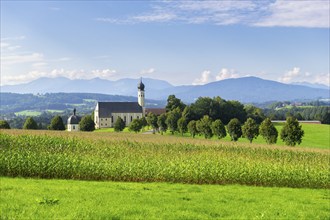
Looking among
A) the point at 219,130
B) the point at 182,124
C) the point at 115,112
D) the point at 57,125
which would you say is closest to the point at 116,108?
the point at 115,112

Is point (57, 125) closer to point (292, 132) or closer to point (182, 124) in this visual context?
point (182, 124)

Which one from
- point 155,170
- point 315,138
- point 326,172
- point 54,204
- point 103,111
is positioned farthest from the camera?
point 103,111

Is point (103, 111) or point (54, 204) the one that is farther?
point (103, 111)

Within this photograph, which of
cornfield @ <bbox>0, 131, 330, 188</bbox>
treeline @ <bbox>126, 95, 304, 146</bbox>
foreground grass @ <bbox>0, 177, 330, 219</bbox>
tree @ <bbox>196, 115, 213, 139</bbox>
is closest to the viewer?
foreground grass @ <bbox>0, 177, 330, 219</bbox>

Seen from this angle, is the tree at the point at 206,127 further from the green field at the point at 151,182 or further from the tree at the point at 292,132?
the green field at the point at 151,182

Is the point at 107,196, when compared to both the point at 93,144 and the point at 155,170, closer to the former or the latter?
the point at 155,170

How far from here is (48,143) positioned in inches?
1347

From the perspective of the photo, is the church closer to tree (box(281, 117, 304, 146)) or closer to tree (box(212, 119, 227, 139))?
tree (box(212, 119, 227, 139))

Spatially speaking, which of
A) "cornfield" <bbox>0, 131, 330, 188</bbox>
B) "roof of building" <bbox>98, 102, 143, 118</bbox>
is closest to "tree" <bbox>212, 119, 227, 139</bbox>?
Result: "cornfield" <bbox>0, 131, 330, 188</bbox>

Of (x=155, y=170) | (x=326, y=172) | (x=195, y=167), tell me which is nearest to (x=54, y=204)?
(x=155, y=170)

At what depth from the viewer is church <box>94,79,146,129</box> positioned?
17196 centimetres

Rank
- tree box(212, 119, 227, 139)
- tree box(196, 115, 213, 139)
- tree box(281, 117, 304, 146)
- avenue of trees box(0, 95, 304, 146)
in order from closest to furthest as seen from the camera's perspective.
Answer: tree box(281, 117, 304, 146), avenue of trees box(0, 95, 304, 146), tree box(212, 119, 227, 139), tree box(196, 115, 213, 139)

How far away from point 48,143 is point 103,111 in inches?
5497

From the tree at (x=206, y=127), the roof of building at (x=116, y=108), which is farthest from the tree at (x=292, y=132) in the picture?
the roof of building at (x=116, y=108)
